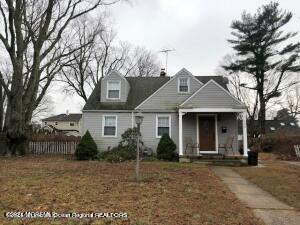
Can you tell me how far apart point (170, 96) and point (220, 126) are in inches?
140

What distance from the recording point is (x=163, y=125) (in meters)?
18.8

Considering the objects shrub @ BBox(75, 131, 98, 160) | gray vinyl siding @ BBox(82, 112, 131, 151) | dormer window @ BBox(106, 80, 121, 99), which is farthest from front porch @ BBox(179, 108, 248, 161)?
shrub @ BBox(75, 131, 98, 160)

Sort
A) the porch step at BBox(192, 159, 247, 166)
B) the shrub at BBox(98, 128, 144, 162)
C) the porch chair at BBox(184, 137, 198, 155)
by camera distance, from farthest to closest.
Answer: the porch chair at BBox(184, 137, 198, 155), the shrub at BBox(98, 128, 144, 162), the porch step at BBox(192, 159, 247, 166)

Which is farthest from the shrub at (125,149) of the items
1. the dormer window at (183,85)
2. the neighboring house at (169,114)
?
the dormer window at (183,85)

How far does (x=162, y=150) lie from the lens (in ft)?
55.6

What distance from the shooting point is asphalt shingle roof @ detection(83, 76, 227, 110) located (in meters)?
19.2

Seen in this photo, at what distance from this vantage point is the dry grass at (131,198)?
5480 mm

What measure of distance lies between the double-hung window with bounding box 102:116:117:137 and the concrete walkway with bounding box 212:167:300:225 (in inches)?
409

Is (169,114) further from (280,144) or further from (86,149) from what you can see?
(280,144)

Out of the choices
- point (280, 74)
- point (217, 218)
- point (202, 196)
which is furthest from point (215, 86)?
point (280, 74)

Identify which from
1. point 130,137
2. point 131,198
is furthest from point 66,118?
point 131,198

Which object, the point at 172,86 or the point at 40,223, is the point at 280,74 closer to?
the point at 172,86

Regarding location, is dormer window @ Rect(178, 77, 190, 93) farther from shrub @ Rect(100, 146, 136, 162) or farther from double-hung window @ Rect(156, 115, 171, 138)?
shrub @ Rect(100, 146, 136, 162)

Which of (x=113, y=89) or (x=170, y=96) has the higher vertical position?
(x=113, y=89)
